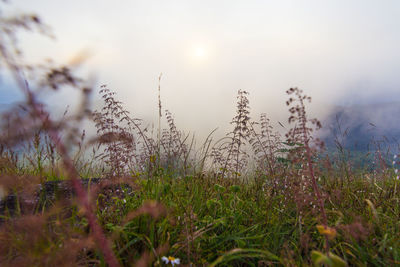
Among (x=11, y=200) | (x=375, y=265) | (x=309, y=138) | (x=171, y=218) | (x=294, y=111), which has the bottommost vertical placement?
(x=375, y=265)

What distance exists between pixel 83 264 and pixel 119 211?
781mm

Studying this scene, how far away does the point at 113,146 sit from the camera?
347 centimetres

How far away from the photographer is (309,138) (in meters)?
1.87

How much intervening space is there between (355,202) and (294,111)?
213cm

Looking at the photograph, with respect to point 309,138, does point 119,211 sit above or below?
below

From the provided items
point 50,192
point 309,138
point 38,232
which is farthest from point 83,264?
point 309,138

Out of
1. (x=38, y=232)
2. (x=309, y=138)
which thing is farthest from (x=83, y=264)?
(x=309, y=138)

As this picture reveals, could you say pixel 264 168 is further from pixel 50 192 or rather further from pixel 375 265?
pixel 50 192

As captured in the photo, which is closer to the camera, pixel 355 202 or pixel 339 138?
pixel 355 202

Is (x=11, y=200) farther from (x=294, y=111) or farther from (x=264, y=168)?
(x=264, y=168)

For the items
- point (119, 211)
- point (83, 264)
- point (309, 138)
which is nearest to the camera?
point (309, 138)

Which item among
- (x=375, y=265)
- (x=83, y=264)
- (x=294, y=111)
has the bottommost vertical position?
(x=375, y=265)

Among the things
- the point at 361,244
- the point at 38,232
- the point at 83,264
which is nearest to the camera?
the point at 38,232

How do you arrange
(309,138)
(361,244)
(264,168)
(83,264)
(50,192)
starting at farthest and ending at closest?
(264,168) < (50,192) < (361,244) < (83,264) < (309,138)
